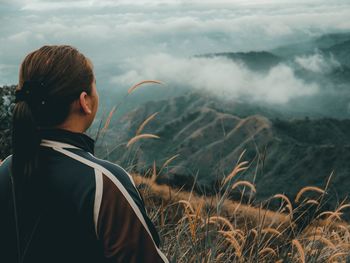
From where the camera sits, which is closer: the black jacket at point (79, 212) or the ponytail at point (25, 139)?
the black jacket at point (79, 212)

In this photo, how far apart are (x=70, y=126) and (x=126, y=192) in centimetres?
36

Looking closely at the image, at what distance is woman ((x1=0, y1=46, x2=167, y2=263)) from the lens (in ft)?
4.80

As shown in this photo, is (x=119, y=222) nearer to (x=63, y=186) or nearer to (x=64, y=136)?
(x=63, y=186)

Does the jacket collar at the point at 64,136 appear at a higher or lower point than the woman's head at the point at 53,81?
lower

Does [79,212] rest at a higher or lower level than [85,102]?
lower

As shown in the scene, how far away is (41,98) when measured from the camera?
1576 millimetres

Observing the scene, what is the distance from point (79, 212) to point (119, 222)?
0.15 meters

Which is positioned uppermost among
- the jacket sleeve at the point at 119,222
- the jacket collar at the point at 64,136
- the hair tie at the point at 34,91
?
the hair tie at the point at 34,91

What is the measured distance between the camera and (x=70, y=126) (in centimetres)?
165

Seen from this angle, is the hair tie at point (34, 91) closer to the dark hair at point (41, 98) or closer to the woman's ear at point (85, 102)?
the dark hair at point (41, 98)

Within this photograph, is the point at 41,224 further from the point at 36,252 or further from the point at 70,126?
the point at 70,126

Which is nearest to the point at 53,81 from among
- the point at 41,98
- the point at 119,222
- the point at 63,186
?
the point at 41,98

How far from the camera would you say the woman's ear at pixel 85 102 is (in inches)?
64.1

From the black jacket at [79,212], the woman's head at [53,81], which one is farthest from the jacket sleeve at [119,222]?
the woman's head at [53,81]
